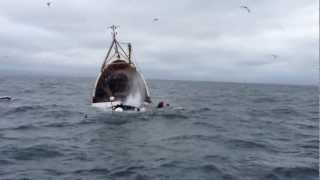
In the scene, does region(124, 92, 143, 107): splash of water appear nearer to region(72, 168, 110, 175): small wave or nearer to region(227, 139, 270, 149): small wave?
region(227, 139, 270, 149): small wave

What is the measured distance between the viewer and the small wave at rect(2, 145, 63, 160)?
60.4 feet

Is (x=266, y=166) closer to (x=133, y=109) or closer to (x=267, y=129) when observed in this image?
(x=267, y=129)

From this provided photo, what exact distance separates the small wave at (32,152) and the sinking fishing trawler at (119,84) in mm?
17439

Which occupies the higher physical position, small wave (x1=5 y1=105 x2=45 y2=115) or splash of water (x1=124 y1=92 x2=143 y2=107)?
splash of water (x1=124 y1=92 x2=143 y2=107)

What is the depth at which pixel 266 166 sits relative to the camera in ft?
56.5

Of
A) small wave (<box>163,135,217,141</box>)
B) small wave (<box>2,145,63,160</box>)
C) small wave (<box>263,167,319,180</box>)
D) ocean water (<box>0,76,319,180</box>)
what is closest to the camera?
small wave (<box>263,167,319,180</box>)

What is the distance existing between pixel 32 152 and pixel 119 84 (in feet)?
74.3

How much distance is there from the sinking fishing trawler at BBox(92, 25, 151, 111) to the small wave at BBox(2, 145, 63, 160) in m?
17.4

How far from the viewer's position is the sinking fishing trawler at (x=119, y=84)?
38.9 m

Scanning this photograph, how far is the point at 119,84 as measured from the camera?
1633 inches

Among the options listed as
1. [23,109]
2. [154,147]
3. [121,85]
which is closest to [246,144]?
[154,147]

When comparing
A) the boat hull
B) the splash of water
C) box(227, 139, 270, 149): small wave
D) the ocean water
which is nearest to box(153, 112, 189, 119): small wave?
the ocean water

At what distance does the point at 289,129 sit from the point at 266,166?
13.1 metres

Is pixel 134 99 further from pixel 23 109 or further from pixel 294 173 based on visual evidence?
pixel 294 173
